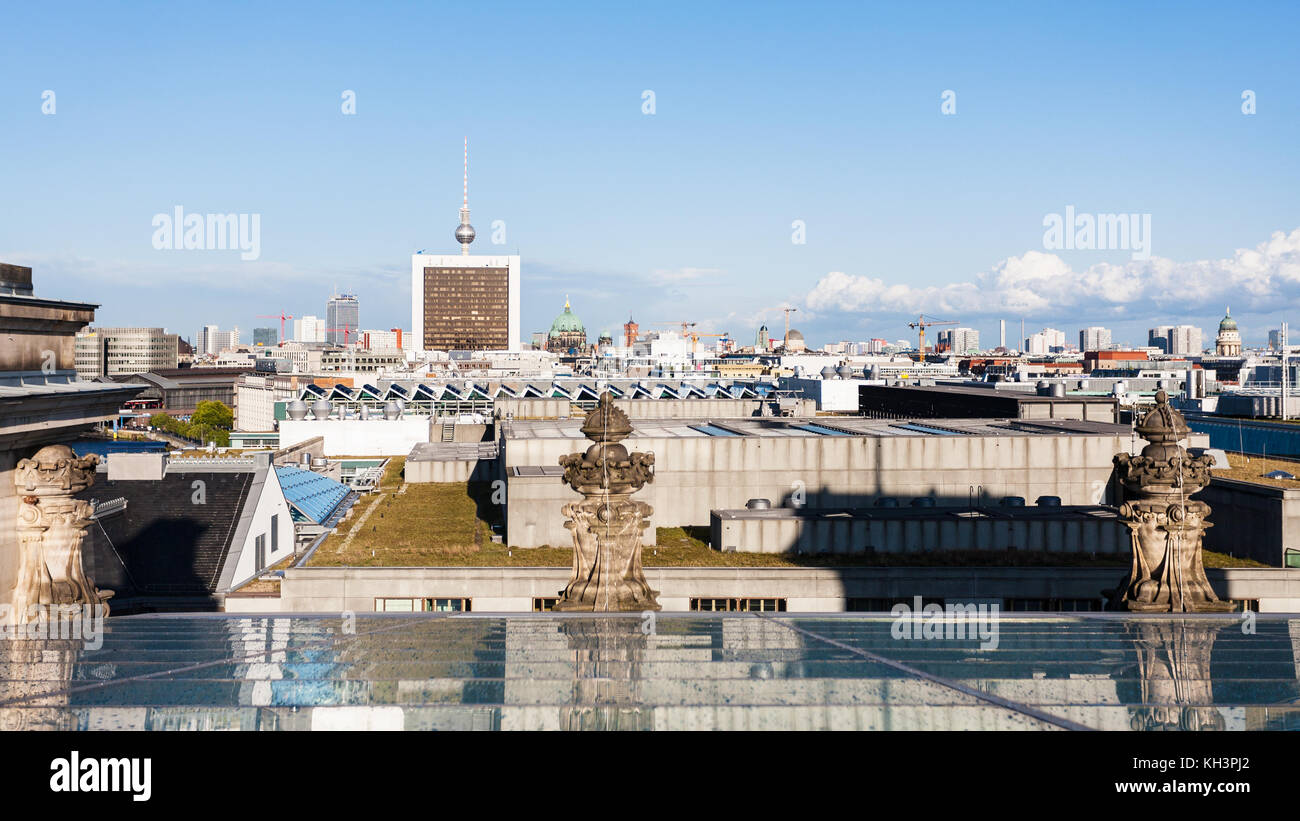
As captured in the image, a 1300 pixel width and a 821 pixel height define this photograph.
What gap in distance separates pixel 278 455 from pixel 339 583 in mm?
39793

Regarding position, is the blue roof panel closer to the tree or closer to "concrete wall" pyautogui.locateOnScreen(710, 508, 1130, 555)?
"concrete wall" pyautogui.locateOnScreen(710, 508, 1130, 555)

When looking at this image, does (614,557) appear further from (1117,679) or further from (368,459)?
(368,459)

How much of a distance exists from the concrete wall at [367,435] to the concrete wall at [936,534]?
166 feet

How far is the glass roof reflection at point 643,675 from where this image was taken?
8.91 m

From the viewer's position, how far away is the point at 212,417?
16725cm

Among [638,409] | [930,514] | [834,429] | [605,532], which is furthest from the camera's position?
[638,409]

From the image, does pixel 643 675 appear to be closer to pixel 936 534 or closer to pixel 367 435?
pixel 936 534

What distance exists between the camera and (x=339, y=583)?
116 feet

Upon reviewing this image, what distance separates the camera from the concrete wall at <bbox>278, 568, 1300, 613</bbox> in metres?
35.4

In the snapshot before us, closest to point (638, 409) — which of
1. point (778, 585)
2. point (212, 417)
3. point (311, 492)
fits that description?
point (311, 492)

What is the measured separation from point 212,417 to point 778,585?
15094 cm

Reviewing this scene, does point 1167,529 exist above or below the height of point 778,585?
above

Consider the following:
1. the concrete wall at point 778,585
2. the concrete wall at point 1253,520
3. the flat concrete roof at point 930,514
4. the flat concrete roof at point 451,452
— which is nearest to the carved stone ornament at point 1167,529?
the concrete wall at point 778,585
